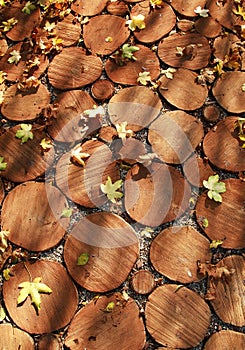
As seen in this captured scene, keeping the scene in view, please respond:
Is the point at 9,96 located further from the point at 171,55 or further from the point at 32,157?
the point at 171,55

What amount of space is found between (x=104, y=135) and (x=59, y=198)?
11.6 inches

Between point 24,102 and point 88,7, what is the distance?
1.82ft

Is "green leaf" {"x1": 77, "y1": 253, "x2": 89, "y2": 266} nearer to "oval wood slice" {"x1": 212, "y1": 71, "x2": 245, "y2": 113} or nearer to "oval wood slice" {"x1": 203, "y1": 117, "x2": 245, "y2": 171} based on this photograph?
"oval wood slice" {"x1": 203, "y1": 117, "x2": 245, "y2": 171}

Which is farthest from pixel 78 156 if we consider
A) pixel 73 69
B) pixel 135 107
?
pixel 73 69

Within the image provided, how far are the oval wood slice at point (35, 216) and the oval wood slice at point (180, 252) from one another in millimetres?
319

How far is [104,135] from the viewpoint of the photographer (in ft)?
5.49

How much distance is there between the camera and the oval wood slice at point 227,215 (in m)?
1.49

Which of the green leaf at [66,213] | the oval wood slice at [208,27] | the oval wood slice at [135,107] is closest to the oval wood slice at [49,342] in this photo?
the green leaf at [66,213]

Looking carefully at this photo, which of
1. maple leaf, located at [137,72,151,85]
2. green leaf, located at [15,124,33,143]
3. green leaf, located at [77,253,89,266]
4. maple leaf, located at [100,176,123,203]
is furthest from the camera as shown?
maple leaf, located at [137,72,151,85]

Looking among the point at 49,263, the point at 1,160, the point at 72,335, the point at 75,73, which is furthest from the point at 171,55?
the point at 72,335

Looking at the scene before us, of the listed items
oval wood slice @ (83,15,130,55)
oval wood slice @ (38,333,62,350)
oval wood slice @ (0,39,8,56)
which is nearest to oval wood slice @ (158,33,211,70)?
oval wood slice @ (83,15,130,55)

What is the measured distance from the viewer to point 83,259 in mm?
1450

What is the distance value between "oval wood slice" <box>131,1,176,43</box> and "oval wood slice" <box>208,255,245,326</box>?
96cm

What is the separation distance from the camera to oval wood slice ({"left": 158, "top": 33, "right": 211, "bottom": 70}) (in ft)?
5.97
